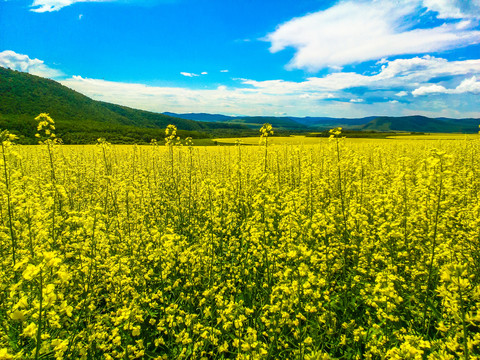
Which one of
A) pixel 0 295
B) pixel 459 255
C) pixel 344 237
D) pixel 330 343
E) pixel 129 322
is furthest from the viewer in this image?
pixel 344 237

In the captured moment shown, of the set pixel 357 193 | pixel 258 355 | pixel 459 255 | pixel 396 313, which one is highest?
pixel 357 193

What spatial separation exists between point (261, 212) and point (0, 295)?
459 centimetres

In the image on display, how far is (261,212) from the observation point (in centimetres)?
486

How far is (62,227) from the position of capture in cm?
695

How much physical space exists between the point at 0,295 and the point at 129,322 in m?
2.55

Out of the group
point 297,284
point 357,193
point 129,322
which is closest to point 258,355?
point 297,284

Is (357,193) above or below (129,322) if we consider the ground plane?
above

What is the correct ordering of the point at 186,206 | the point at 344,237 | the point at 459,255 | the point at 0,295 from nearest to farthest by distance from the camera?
the point at 0,295, the point at 459,255, the point at 344,237, the point at 186,206

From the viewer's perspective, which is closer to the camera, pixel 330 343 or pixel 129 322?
pixel 129 322

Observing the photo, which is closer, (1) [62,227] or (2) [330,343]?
(2) [330,343]

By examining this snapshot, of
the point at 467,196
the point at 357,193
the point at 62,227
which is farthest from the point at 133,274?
the point at 467,196

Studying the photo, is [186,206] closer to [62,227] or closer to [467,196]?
[62,227]

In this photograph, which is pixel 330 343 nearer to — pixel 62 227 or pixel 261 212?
pixel 261 212

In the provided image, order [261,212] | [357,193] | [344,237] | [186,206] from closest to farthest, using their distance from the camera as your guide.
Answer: [261,212], [344,237], [357,193], [186,206]
